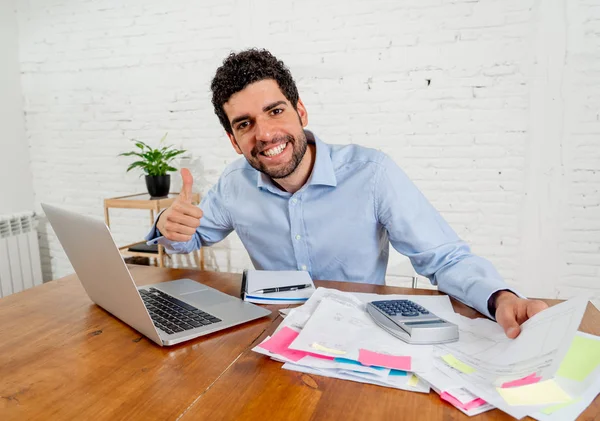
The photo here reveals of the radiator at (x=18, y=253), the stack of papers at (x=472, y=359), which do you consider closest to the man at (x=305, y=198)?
the stack of papers at (x=472, y=359)

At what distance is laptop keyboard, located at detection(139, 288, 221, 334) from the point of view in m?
0.88

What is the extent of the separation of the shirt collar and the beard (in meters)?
0.04

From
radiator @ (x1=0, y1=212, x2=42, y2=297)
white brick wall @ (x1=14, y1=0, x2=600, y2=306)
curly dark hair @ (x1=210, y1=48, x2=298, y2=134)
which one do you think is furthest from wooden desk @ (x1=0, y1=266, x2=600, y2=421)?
radiator @ (x1=0, y1=212, x2=42, y2=297)

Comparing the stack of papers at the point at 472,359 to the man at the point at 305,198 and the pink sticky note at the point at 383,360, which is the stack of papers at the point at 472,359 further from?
the man at the point at 305,198

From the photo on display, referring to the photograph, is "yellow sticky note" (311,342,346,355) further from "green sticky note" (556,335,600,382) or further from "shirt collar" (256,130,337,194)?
"shirt collar" (256,130,337,194)

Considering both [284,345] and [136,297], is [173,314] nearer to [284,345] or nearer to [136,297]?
[136,297]

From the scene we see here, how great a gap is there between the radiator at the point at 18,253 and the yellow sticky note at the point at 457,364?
301 cm

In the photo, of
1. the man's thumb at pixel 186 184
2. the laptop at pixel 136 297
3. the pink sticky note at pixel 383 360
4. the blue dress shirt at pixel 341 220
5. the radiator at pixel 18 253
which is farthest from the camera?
the radiator at pixel 18 253

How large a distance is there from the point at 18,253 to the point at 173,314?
8.67ft

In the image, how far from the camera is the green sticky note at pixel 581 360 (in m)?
0.65

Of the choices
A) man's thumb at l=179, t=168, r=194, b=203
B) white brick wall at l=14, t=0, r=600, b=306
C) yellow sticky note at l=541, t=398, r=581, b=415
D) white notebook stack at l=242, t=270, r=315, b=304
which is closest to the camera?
yellow sticky note at l=541, t=398, r=581, b=415

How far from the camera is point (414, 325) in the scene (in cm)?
76

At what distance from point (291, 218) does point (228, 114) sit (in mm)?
371

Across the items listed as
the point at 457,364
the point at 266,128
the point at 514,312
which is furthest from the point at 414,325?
the point at 266,128
